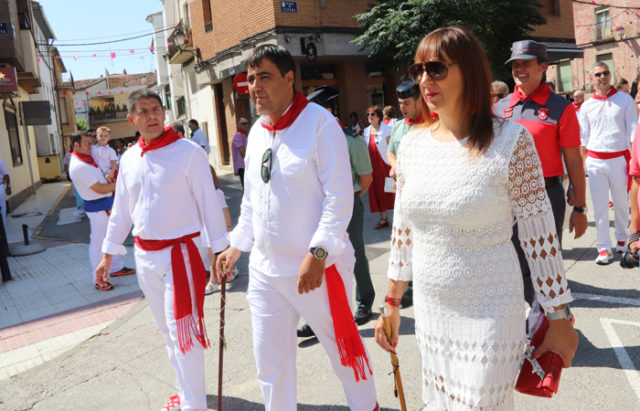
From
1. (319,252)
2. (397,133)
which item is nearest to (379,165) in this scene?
(397,133)

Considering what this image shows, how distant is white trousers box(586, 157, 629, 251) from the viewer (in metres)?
6.19

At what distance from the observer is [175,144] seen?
3.63m

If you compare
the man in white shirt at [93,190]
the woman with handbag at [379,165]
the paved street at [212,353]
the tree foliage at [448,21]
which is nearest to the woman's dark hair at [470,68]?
the paved street at [212,353]

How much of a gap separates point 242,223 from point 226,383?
1.52 metres

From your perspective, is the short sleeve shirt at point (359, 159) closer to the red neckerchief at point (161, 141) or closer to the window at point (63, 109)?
the red neckerchief at point (161, 141)

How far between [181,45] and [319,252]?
79.1 ft

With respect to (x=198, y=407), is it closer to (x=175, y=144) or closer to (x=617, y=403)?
(x=175, y=144)

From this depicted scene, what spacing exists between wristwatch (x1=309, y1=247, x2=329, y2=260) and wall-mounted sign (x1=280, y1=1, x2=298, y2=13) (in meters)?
16.8

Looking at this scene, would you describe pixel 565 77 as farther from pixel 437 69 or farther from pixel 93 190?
pixel 437 69

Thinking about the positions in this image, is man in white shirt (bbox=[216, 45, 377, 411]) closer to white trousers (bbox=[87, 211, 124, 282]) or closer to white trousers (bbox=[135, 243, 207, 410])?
white trousers (bbox=[135, 243, 207, 410])

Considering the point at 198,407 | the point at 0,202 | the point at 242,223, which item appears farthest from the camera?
the point at 0,202

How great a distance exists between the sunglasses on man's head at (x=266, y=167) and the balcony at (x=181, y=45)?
76.2 feet

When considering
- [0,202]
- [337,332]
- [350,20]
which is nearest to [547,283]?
[337,332]

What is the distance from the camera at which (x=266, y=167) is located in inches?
111
